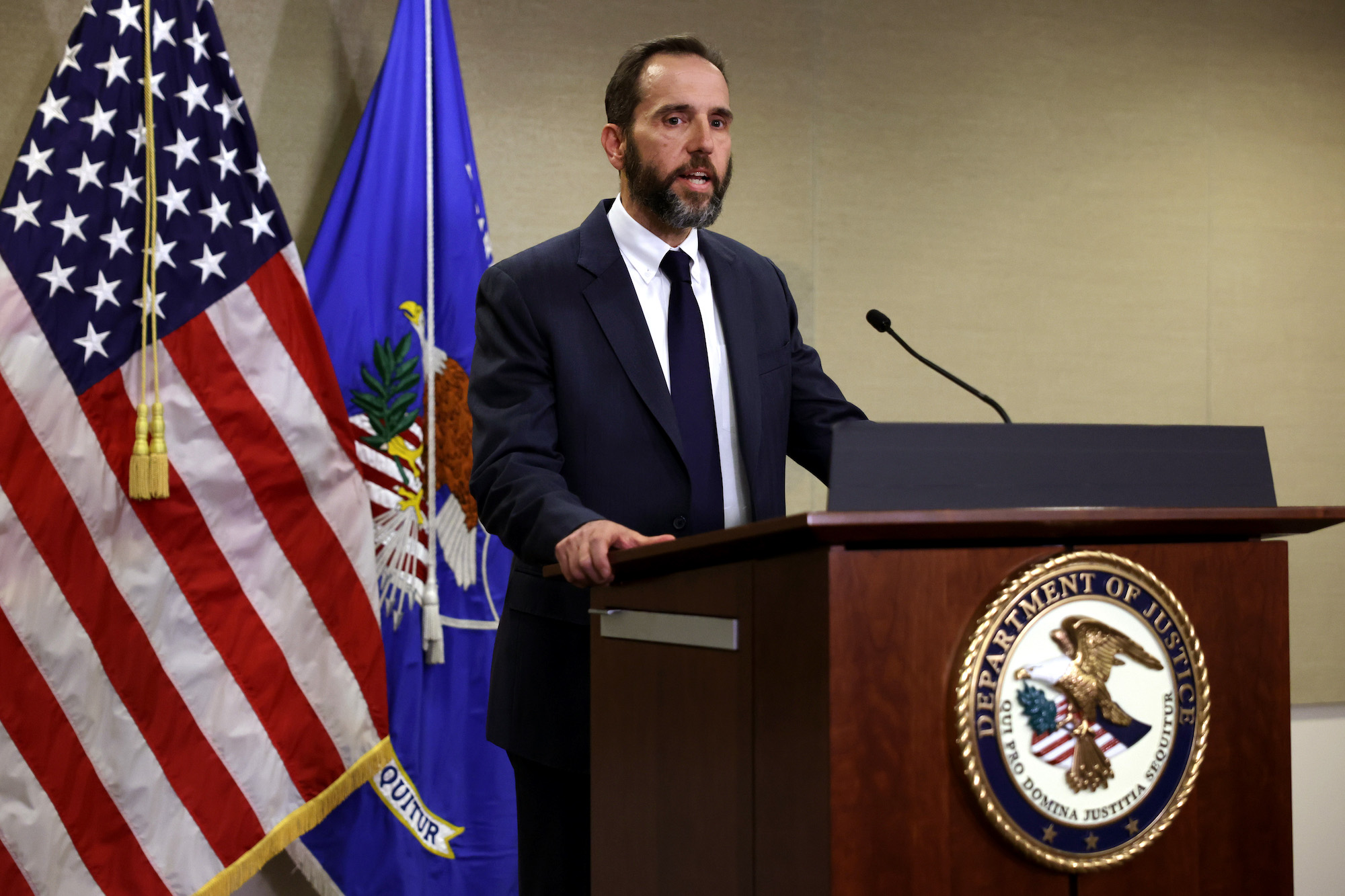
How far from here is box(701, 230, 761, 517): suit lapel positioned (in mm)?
1535

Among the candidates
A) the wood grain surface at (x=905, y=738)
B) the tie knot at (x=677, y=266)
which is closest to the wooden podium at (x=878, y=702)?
the wood grain surface at (x=905, y=738)

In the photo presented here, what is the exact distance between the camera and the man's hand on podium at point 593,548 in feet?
3.83

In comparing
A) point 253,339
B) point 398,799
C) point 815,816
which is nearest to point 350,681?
point 398,799

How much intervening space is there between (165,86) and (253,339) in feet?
1.90

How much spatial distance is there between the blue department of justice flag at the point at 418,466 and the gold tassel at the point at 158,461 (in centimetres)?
43

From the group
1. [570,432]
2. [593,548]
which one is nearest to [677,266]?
[570,432]

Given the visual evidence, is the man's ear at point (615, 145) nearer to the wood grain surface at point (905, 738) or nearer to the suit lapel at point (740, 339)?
the suit lapel at point (740, 339)

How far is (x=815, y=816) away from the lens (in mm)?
883

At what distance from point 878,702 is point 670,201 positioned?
909 millimetres

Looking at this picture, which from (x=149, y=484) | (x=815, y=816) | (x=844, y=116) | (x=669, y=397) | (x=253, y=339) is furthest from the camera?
(x=844, y=116)

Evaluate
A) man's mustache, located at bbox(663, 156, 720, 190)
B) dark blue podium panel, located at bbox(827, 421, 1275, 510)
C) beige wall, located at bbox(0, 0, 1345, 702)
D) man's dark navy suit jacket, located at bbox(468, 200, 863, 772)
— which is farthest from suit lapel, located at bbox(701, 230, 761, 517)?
beige wall, located at bbox(0, 0, 1345, 702)

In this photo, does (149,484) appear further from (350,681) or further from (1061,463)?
(1061,463)

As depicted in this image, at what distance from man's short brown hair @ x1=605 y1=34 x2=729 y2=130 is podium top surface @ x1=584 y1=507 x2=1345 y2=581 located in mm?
840

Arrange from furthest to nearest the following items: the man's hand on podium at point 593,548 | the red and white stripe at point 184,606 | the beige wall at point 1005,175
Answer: the beige wall at point 1005,175 → the red and white stripe at point 184,606 → the man's hand on podium at point 593,548
